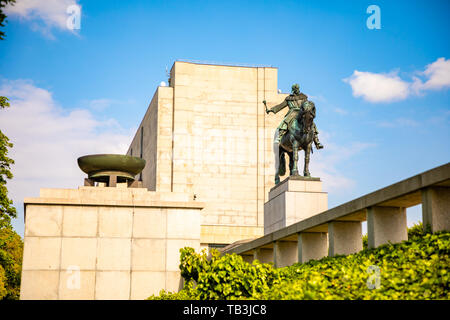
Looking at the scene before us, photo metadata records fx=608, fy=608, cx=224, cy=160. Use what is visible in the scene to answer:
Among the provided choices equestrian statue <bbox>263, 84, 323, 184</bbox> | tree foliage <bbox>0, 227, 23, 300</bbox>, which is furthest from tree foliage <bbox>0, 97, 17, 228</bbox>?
equestrian statue <bbox>263, 84, 323, 184</bbox>

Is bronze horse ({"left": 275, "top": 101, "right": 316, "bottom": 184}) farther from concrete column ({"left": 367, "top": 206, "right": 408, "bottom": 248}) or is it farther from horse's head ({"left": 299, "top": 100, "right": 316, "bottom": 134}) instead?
concrete column ({"left": 367, "top": 206, "right": 408, "bottom": 248})

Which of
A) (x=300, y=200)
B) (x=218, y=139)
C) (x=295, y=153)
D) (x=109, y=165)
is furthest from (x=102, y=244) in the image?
(x=218, y=139)

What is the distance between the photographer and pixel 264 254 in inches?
941

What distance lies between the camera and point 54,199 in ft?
72.2

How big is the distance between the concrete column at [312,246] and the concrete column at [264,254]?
4.67 meters

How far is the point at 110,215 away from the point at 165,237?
217cm

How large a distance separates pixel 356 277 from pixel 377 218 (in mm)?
4305

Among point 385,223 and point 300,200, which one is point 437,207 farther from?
point 300,200

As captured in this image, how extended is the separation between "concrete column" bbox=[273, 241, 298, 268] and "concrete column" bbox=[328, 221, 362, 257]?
179 inches

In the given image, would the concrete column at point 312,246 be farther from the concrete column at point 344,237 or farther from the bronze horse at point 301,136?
the bronze horse at point 301,136

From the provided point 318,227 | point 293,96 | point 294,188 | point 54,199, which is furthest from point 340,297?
point 293,96

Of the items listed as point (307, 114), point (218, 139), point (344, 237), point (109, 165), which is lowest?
point (344, 237)

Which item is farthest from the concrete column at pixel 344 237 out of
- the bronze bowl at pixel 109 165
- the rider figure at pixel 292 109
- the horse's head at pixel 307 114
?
the rider figure at pixel 292 109

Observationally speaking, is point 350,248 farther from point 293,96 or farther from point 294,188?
point 293,96
